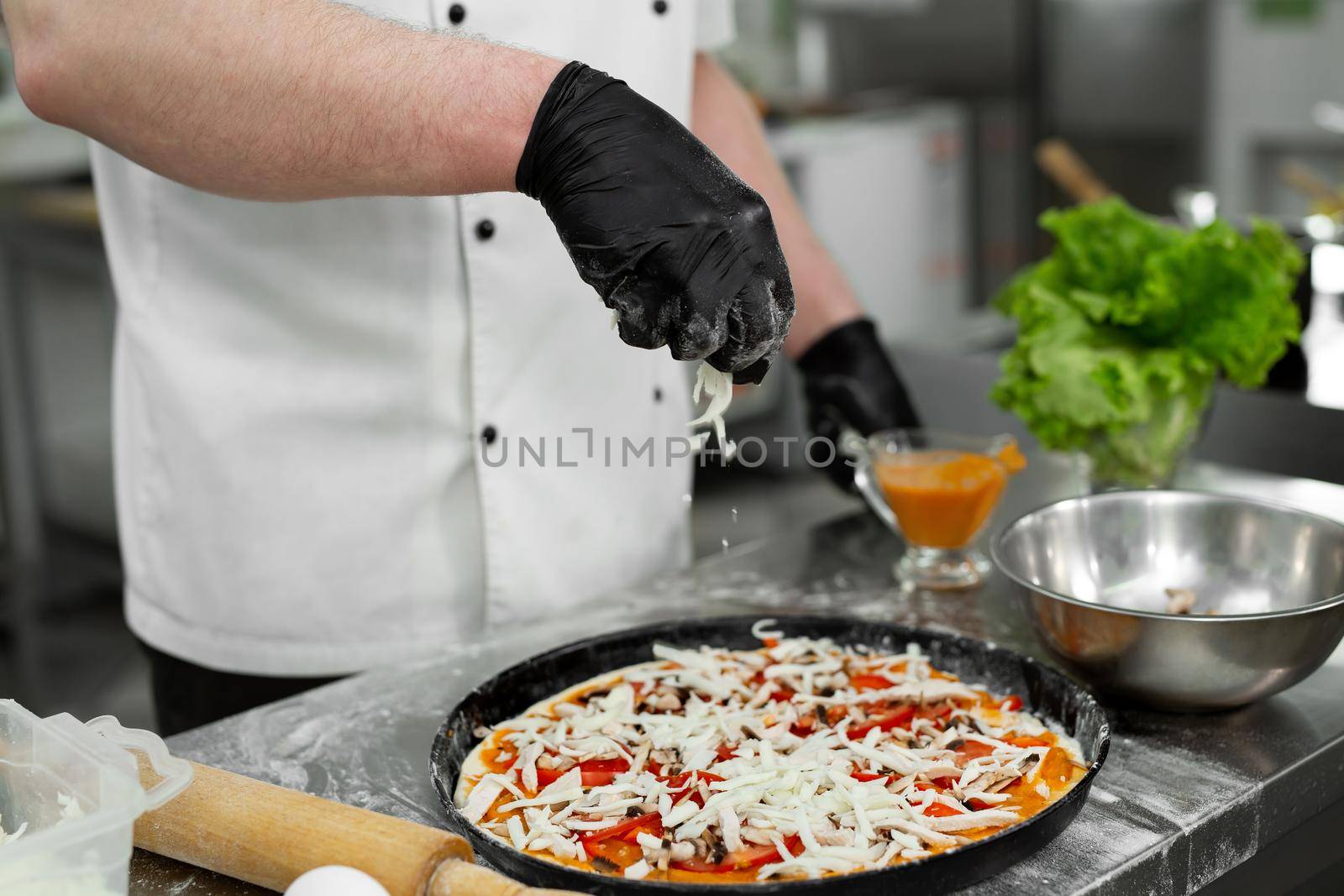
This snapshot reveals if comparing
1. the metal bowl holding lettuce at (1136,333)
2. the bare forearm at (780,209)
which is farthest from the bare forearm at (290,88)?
the metal bowl holding lettuce at (1136,333)

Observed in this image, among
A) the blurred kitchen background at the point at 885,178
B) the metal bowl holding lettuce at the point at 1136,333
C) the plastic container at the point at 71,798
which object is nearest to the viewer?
the plastic container at the point at 71,798

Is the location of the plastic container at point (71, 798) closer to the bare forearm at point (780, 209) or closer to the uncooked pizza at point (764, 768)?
the uncooked pizza at point (764, 768)

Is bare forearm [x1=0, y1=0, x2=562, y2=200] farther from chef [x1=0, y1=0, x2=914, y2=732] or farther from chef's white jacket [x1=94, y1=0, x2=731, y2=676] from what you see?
chef's white jacket [x1=94, y1=0, x2=731, y2=676]

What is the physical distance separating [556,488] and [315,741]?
0.45 meters

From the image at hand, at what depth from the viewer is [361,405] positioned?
4.74 ft

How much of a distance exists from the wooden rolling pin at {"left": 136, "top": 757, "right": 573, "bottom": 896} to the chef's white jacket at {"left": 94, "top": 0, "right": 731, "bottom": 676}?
488 millimetres

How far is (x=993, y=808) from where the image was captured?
0.98 m

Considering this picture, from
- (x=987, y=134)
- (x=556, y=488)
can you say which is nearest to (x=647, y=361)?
(x=556, y=488)

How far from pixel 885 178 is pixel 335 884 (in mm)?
4391

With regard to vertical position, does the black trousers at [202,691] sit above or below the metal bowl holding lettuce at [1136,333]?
below

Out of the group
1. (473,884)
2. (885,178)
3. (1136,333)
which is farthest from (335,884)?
(885,178)

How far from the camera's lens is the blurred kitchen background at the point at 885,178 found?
3.54 metres

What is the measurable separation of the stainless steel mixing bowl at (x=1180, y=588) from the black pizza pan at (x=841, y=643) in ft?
0.18

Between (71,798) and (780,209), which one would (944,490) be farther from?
(71,798)
